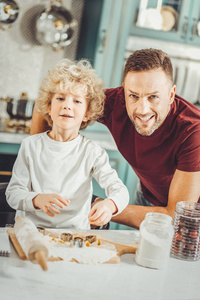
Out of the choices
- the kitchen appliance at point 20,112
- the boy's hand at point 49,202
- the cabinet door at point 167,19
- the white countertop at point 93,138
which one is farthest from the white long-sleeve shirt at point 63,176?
the cabinet door at point 167,19

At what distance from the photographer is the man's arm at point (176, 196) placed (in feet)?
4.74

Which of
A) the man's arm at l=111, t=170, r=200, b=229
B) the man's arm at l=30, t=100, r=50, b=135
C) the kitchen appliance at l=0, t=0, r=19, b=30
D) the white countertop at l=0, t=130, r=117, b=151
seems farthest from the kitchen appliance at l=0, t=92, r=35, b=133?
the man's arm at l=111, t=170, r=200, b=229

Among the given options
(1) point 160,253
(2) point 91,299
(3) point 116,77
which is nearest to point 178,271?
(1) point 160,253

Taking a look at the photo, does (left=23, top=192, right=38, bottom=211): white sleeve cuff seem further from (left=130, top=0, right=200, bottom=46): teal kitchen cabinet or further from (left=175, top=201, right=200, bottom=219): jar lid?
(left=130, top=0, right=200, bottom=46): teal kitchen cabinet

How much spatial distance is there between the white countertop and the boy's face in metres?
1.25

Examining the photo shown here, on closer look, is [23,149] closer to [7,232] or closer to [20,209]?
[20,209]

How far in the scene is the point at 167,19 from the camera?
10.4 feet

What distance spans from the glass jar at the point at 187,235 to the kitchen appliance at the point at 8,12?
2.13m

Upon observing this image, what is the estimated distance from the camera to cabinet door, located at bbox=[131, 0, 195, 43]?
311cm

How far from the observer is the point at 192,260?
1124mm

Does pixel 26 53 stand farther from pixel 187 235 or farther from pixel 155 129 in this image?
pixel 187 235

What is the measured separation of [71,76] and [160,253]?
0.68 meters

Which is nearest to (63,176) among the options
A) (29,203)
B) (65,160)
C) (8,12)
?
(65,160)

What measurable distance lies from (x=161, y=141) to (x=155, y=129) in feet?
0.22
